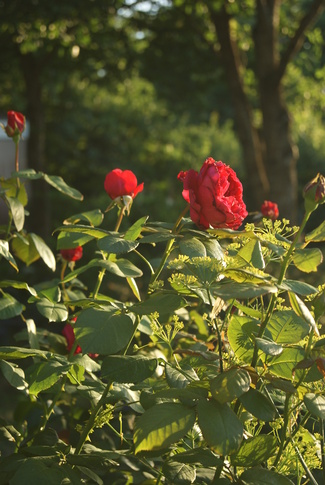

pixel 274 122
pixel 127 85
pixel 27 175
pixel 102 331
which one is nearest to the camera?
pixel 102 331

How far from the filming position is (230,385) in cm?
94

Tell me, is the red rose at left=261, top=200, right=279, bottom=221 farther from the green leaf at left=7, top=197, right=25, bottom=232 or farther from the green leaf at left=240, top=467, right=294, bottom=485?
the green leaf at left=240, top=467, right=294, bottom=485

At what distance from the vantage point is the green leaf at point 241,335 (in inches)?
42.3

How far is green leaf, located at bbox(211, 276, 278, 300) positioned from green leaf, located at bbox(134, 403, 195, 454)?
169mm

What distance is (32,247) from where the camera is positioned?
67.9 inches

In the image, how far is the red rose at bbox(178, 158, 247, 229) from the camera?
44.5 inches

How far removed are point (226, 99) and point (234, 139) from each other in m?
10.2

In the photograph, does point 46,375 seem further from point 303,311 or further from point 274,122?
point 274,122

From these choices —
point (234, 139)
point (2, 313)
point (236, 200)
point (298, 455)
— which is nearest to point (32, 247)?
point (2, 313)

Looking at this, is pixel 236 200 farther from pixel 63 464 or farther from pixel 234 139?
pixel 234 139

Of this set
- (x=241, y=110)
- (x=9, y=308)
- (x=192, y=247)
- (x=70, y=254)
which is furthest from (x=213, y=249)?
(x=241, y=110)

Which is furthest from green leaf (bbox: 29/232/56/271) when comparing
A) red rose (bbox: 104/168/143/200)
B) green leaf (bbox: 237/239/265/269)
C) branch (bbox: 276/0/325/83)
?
branch (bbox: 276/0/325/83)

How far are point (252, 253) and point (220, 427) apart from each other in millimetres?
266

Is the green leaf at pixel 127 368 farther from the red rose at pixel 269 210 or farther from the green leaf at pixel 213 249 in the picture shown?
the red rose at pixel 269 210
